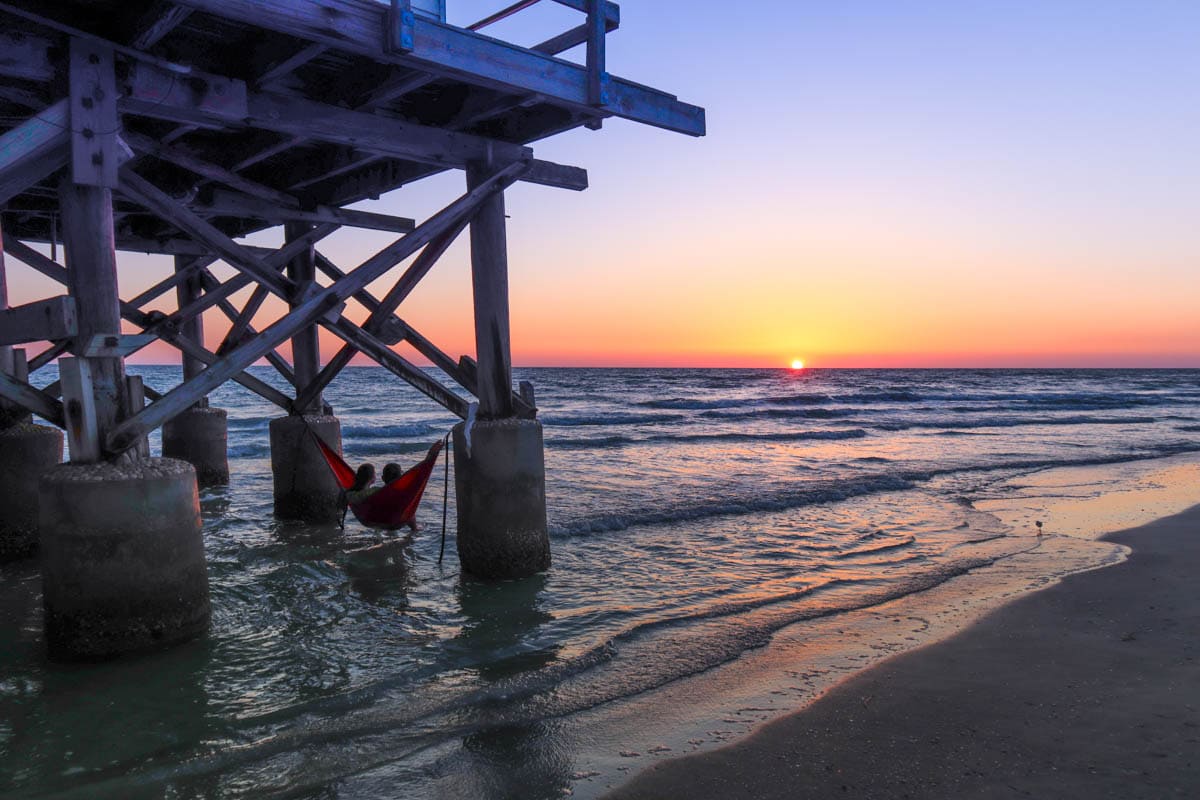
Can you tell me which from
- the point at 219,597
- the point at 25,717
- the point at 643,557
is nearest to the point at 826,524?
the point at 643,557

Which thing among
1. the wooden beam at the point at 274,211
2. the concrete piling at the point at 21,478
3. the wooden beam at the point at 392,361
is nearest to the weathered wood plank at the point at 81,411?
the wooden beam at the point at 392,361

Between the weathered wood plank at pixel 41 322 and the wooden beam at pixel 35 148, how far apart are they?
2.15 feet

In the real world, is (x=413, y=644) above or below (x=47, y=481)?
below

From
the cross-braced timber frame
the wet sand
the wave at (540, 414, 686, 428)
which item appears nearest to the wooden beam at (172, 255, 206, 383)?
the cross-braced timber frame

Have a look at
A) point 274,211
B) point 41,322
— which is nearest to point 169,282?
point 274,211

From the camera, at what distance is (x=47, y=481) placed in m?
4.47

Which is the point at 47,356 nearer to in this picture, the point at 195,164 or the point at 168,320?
the point at 168,320

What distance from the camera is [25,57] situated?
14.2 ft

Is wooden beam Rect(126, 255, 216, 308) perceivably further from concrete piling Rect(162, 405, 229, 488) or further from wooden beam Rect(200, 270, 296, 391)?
concrete piling Rect(162, 405, 229, 488)

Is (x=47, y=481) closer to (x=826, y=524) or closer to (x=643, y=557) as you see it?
(x=643, y=557)

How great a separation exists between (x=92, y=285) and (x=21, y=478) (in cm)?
399

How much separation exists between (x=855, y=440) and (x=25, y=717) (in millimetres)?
Result: 21789

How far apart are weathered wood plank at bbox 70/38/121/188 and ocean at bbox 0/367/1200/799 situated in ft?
9.87

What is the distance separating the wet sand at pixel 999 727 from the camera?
335 cm
